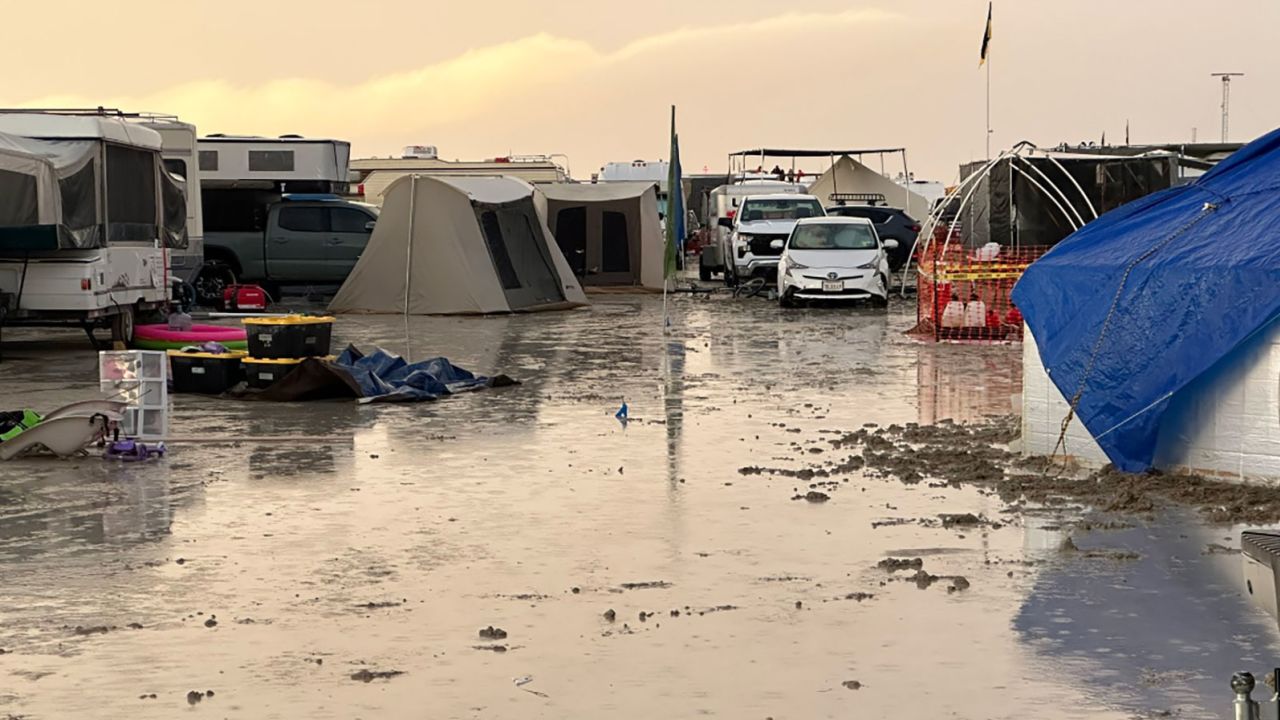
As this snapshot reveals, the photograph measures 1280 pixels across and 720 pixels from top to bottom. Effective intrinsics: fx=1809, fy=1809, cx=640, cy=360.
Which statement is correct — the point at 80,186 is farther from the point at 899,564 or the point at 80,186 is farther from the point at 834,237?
the point at 899,564

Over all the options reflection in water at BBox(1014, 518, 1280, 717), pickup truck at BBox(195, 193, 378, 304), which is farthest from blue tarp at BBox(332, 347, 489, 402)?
pickup truck at BBox(195, 193, 378, 304)

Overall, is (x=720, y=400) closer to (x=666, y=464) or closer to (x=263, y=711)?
(x=666, y=464)

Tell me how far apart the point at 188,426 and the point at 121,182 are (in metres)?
8.06

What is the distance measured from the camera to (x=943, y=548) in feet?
29.4

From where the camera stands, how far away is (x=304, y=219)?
106ft

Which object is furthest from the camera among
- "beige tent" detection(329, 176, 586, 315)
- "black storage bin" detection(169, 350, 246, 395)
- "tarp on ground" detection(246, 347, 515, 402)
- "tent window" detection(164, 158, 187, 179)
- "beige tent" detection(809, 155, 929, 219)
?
"beige tent" detection(809, 155, 929, 219)

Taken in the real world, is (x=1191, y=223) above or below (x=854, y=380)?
above

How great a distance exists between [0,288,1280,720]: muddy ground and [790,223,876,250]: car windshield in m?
14.9

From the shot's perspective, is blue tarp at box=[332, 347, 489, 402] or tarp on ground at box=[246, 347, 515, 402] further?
blue tarp at box=[332, 347, 489, 402]

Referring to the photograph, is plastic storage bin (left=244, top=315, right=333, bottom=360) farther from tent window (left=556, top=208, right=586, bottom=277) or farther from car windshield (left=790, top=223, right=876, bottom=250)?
tent window (left=556, top=208, right=586, bottom=277)

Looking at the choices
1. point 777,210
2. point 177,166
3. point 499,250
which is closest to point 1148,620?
point 177,166

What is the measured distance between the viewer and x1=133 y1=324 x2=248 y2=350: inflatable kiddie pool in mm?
19547

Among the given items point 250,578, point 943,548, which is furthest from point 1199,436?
point 250,578

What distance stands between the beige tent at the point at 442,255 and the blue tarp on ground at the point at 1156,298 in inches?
697
